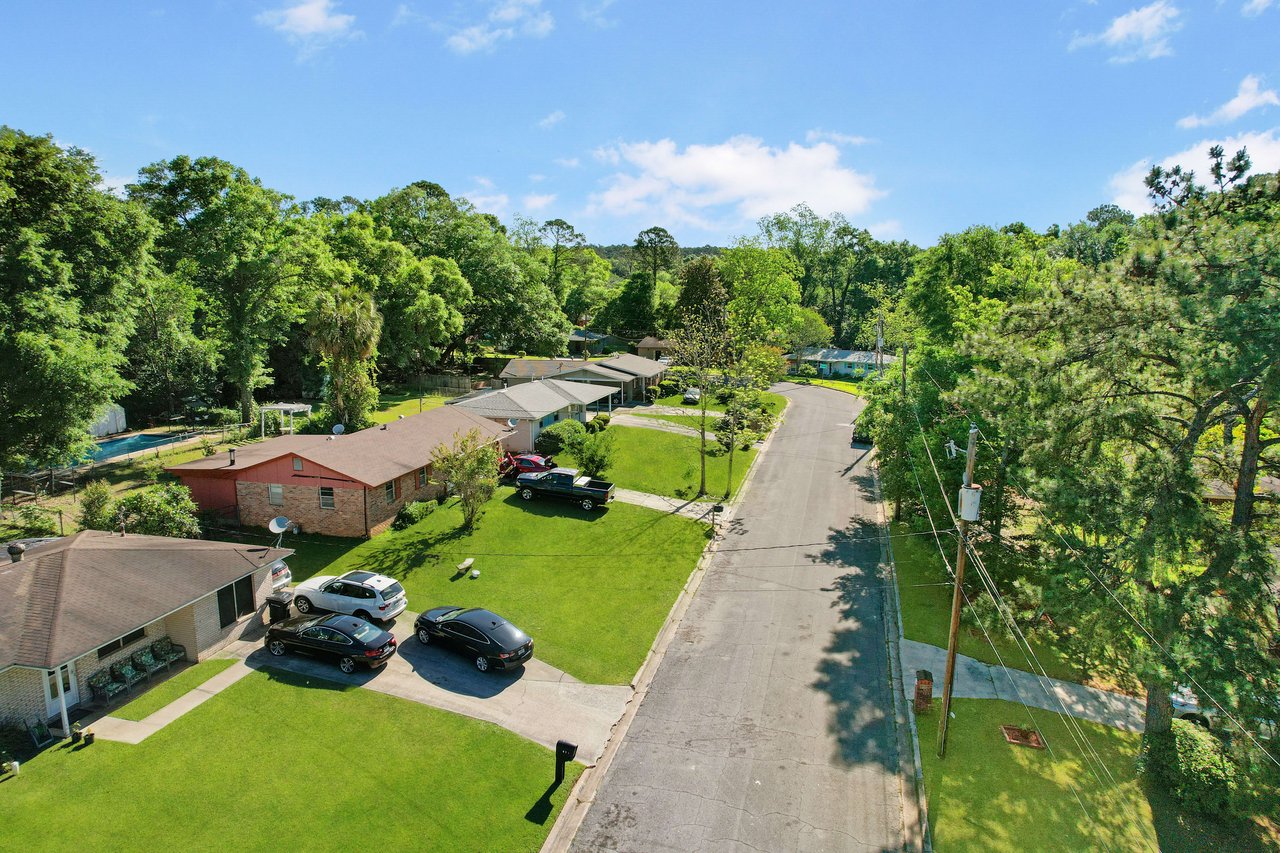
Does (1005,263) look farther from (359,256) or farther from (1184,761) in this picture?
(359,256)

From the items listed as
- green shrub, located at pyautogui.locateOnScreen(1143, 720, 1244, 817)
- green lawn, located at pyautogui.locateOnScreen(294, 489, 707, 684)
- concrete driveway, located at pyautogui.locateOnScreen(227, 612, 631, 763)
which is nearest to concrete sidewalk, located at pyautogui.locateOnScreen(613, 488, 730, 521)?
green lawn, located at pyautogui.locateOnScreen(294, 489, 707, 684)

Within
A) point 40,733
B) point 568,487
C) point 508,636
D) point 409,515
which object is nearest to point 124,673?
point 40,733

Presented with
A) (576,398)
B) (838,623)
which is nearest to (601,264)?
(576,398)

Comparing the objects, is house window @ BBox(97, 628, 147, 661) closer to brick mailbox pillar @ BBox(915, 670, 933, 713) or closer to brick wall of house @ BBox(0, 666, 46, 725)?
brick wall of house @ BBox(0, 666, 46, 725)

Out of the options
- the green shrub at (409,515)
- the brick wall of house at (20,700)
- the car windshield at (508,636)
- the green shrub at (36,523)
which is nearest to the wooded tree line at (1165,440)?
the car windshield at (508,636)

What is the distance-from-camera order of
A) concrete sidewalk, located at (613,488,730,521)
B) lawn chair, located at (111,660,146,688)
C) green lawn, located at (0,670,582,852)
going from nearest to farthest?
green lawn, located at (0,670,582,852), lawn chair, located at (111,660,146,688), concrete sidewalk, located at (613,488,730,521)

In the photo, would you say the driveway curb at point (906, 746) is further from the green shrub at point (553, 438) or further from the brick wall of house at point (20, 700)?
the green shrub at point (553, 438)
